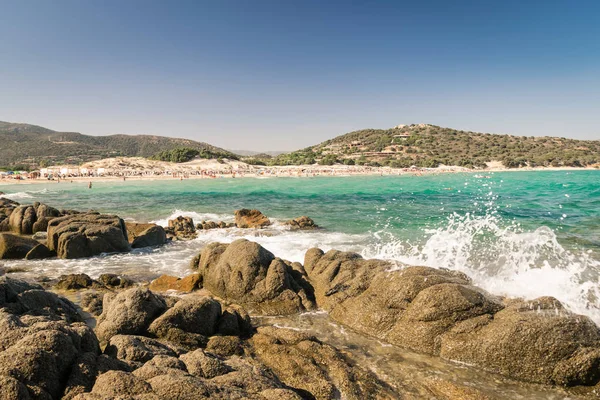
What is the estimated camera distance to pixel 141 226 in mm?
21797

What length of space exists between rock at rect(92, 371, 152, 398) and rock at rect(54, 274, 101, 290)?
31.7ft

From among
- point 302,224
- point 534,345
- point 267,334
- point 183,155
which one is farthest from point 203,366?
point 183,155

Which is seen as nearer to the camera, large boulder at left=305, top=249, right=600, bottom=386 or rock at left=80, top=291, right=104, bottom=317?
large boulder at left=305, top=249, right=600, bottom=386

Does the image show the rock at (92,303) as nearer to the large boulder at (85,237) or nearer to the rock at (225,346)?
the rock at (225,346)

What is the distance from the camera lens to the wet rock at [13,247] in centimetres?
1639

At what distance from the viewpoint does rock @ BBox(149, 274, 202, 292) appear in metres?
12.0

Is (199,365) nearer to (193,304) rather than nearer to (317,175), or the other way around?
(193,304)

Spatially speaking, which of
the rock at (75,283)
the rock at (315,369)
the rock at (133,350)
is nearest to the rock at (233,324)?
the rock at (315,369)

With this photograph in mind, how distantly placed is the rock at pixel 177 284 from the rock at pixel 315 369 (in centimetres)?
524

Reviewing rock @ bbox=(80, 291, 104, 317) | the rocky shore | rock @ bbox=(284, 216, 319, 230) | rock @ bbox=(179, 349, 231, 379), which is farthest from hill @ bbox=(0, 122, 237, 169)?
rock @ bbox=(179, 349, 231, 379)

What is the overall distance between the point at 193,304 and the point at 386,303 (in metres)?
5.00

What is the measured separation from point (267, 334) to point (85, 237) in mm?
13913

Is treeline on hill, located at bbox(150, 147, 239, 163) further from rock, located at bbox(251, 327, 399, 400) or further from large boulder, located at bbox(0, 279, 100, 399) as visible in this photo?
large boulder, located at bbox(0, 279, 100, 399)

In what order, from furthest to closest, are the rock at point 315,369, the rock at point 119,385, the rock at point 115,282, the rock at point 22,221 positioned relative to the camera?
1. the rock at point 22,221
2. the rock at point 115,282
3. the rock at point 315,369
4. the rock at point 119,385
